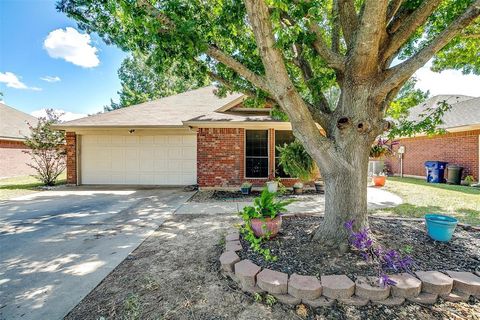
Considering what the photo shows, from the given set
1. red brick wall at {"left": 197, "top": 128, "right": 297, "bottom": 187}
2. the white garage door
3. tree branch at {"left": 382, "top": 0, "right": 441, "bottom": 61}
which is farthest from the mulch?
the white garage door

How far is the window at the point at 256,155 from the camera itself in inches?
341

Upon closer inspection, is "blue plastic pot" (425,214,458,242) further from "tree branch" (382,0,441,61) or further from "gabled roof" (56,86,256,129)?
"gabled roof" (56,86,256,129)

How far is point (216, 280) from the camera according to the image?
8.35 feet

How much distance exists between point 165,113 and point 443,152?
14.3m

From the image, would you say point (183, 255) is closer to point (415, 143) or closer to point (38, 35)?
point (38, 35)

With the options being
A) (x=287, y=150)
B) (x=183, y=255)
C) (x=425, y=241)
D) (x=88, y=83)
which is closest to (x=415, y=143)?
(x=287, y=150)

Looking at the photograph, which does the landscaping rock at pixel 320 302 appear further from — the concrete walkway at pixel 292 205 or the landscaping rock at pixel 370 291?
the concrete walkway at pixel 292 205

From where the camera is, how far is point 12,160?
1380 centimetres

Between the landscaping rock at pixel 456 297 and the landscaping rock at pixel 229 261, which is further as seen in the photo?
the landscaping rock at pixel 229 261

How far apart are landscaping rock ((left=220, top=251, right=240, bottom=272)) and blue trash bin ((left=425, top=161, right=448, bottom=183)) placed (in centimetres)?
1294

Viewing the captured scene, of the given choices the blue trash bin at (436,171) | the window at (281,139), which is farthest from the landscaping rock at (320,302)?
the blue trash bin at (436,171)

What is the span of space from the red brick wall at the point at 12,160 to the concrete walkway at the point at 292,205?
14.0 m

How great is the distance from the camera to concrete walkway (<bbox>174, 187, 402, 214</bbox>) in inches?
220

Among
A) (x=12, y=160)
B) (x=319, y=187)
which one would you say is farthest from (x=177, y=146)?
(x=12, y=160)
